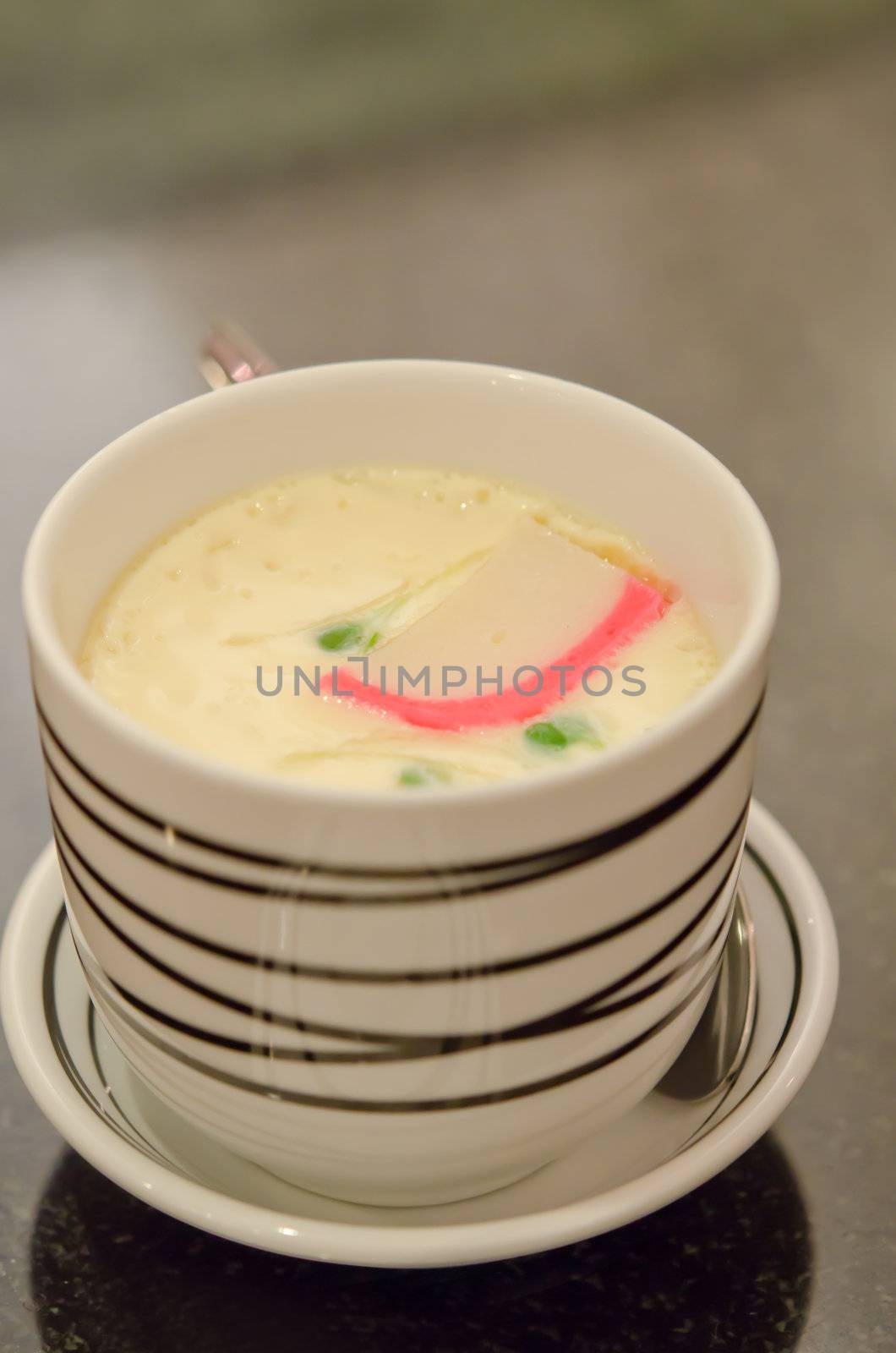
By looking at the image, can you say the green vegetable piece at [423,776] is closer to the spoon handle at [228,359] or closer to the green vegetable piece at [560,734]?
the green vegetable piece at [560,734]

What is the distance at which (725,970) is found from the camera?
810 mm

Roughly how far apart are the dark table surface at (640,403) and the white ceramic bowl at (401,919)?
90mm

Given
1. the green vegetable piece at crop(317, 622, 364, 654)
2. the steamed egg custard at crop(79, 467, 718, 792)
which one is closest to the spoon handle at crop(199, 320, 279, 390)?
the steamed egg custard at crop(79, 467, 718, 792)

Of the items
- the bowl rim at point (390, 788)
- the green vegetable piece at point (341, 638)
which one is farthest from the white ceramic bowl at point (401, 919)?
the green vegetable piece at point (341, 638)

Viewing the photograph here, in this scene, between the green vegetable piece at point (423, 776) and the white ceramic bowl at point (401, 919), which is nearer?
the white ceramic bowl at point (401, 919)

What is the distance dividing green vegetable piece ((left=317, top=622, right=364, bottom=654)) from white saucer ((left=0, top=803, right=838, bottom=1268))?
0.70ft

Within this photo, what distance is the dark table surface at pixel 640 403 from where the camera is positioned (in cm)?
69

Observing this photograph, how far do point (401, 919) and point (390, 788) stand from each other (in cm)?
10

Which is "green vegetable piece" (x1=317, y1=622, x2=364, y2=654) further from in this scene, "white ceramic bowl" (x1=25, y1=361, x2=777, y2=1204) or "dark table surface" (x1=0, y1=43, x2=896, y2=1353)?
"dark table surface" (x1=0, y1=43, x2=896, y2=1353)

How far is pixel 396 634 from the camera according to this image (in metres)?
0.74

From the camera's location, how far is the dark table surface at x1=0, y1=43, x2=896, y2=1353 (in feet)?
2.28

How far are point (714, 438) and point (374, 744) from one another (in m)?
0.85

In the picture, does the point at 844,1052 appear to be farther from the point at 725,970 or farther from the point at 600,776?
the point at 600,776

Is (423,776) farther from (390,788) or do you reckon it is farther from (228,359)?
(228,359)
